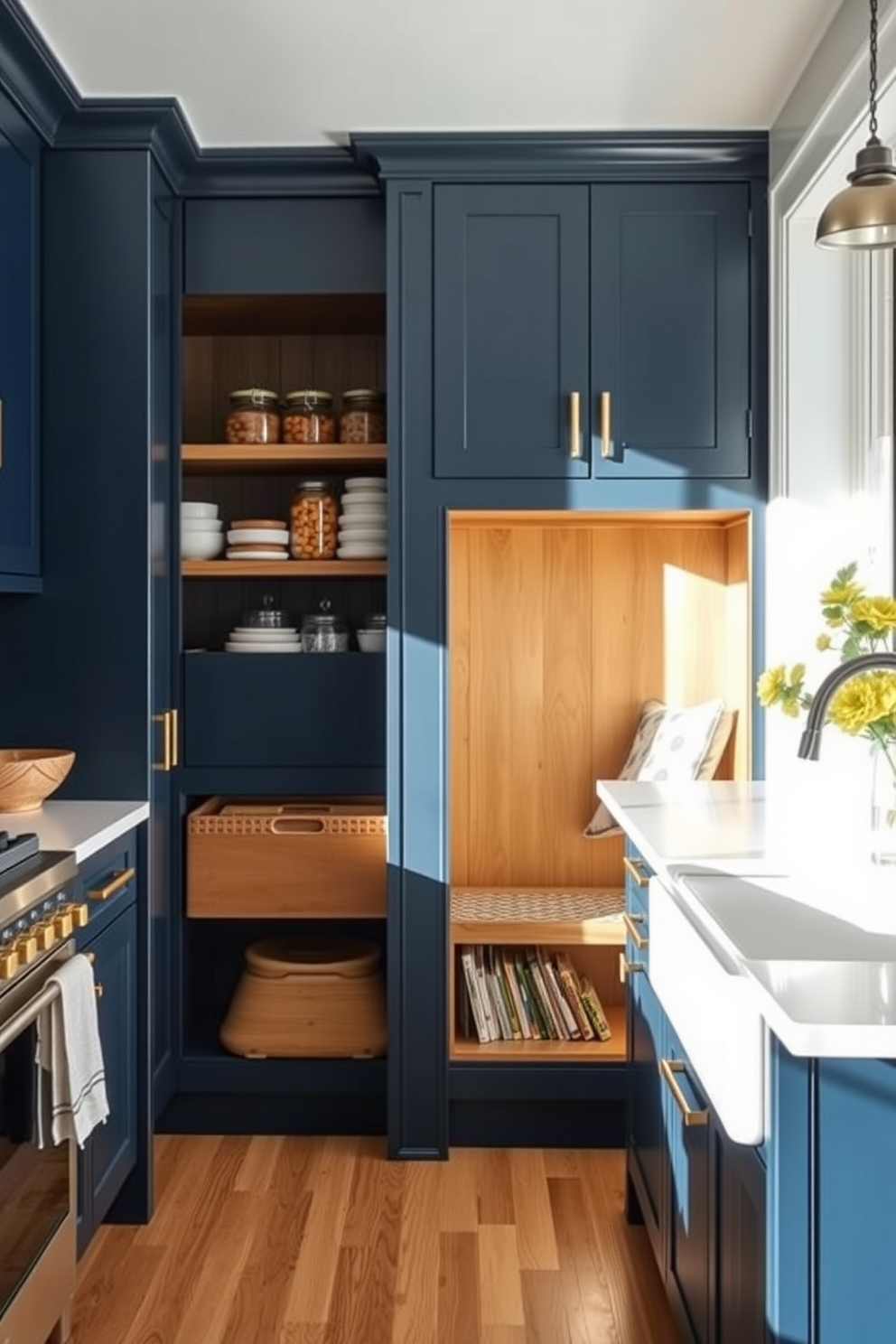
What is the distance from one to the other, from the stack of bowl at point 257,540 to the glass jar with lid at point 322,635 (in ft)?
0.61

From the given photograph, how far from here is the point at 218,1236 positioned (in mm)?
2602

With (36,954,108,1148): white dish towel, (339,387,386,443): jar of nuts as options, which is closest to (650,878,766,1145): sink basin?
(36,954,108,1148): white dish towel

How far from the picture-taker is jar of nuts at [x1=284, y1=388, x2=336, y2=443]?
3.20 meters

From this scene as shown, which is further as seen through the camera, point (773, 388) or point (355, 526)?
point (355, 526)

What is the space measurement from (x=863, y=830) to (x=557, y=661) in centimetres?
160

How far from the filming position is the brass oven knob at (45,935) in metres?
2.00

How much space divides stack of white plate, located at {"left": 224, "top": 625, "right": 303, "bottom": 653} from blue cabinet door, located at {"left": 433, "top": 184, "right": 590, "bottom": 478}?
24.4 inches

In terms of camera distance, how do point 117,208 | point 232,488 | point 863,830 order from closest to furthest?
point 863,830, point 117,208, point 232,488

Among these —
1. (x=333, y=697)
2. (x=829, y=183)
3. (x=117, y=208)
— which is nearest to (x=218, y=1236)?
(x=333, y=697)

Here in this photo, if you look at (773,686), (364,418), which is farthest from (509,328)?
(773,686)

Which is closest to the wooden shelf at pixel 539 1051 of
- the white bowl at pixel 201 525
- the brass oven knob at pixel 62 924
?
the brass oven knob at pixel 62 924

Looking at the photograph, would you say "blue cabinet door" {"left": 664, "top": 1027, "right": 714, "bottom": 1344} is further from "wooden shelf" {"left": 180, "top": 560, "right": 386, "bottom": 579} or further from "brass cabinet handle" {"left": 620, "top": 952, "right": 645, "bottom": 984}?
"wooden shelf" {"left": 180, "top": 560, "right": 386, "bottom": 579}

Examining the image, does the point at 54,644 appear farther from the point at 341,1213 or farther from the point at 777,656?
the point at 777,656

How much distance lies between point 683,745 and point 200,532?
139 centimetres
